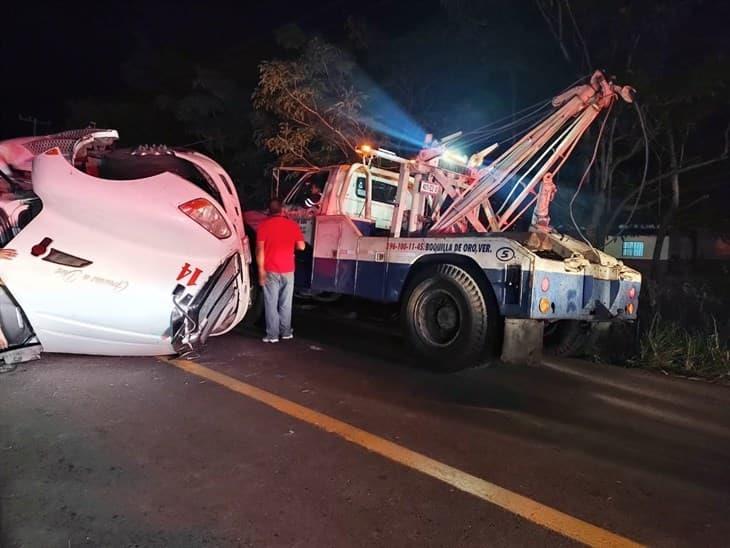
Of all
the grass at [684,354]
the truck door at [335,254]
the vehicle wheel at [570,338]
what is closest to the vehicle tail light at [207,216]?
the truck door at [335,254]

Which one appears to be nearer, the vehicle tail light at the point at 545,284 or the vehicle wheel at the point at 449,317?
the vehicle tail light at the point at 545,284

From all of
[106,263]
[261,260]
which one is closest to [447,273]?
[261,260]

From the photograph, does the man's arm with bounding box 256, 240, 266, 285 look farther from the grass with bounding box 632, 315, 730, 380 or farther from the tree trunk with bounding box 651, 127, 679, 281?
the tree trunk with bounding box 651, 127, 679, 281

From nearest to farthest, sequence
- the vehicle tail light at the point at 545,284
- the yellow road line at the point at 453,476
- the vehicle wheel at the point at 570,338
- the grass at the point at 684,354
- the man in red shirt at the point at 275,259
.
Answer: the yellow road line at the point at 453,476 < the vehicle tail light at the point at 545,284 < the grass at the point at 684,354 < the man in red shirt at the point at 275,259 < the vehicle wheel at the point at 570,338

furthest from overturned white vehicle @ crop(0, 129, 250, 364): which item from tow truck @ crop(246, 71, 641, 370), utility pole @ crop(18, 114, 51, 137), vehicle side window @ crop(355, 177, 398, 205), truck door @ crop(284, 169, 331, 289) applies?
utility pole @ crop(18, 114, 51, 137)

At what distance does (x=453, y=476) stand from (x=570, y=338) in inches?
164

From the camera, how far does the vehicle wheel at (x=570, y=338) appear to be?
282 inches

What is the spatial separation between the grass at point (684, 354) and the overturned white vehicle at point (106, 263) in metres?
4.86

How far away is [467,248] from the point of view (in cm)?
606

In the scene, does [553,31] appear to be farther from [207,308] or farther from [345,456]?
[345,456]

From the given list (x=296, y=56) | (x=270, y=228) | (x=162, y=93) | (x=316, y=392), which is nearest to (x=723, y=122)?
(x=296, y=56)

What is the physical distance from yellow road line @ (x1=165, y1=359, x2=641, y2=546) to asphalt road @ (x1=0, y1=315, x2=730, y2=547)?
2 centimetres

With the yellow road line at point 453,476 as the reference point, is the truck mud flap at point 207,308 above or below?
above

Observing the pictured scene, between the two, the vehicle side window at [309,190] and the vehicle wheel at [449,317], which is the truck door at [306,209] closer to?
the vehicle side window at [309,190]
